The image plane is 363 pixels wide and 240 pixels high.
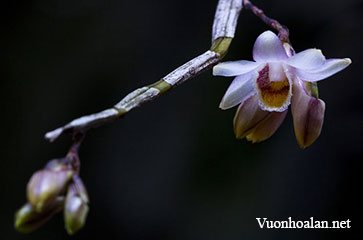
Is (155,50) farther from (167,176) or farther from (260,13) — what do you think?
(260,13)

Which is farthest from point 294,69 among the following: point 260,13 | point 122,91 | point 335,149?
point 122,91

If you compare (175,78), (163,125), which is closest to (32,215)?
(175,78)

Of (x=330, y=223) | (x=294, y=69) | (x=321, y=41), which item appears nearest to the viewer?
(x=294, y=69)

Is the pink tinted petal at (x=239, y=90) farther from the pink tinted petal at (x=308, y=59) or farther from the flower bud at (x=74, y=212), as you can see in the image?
the flower bud at (x=74, y=212)

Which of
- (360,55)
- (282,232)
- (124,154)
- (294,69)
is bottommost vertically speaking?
(282,232)

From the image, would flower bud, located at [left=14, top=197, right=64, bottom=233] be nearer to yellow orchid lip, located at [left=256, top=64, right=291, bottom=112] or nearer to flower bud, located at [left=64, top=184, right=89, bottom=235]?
flower bud, located at [left=64, top=184, right=89, bottom=235]

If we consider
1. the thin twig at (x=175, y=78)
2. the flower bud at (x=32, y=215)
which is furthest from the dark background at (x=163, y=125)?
the flower bud at (x=32, y=215)

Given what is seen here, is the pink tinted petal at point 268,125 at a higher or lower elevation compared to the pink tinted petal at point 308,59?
lower
